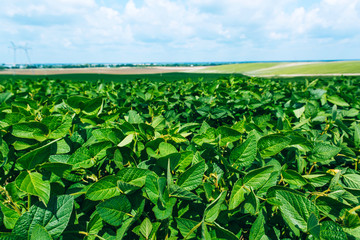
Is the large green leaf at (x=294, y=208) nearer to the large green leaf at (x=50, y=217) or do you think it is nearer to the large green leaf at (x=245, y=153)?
the large green leaf at (x=245, y=153)

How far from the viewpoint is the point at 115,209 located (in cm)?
89

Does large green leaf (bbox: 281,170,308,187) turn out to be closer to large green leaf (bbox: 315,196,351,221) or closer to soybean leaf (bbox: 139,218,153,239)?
large green leaf (bbox: 315,196,351,221)

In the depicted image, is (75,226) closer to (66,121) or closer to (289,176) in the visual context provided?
(66,121)

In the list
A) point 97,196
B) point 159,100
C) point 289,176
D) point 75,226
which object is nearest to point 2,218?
point 75,226

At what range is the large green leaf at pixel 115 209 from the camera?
860 mm

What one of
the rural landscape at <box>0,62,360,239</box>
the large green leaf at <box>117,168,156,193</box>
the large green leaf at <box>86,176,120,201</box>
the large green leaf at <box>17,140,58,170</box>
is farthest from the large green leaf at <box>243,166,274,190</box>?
the large green leaf at <box>17,140,58,170</box>

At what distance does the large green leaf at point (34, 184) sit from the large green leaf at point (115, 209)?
0.73 feet

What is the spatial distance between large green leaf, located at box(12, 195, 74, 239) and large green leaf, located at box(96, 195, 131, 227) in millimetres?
141

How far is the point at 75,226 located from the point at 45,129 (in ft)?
1.67

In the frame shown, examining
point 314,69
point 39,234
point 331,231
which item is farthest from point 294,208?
point 314,69

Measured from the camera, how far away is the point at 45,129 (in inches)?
42.9

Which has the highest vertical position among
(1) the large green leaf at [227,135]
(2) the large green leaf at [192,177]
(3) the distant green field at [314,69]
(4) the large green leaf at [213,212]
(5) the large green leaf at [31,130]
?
(5) the large green leaf at [31,130]

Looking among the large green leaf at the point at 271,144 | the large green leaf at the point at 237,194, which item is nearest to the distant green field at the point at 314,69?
the large green leaf at the point at 271,144

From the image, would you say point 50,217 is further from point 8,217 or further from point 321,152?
point 321,152
